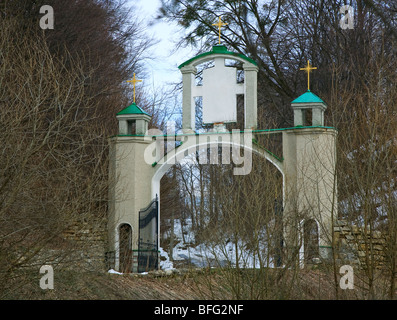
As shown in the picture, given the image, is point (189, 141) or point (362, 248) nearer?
point (362, 248)

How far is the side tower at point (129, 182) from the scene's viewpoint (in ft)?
37.2

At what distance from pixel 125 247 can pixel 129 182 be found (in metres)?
1.39

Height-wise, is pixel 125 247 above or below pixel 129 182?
below

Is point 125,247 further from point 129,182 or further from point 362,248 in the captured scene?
point 362,248

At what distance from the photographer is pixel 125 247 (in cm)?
1180

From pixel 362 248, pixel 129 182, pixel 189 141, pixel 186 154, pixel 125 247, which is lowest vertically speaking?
pixel 125 247

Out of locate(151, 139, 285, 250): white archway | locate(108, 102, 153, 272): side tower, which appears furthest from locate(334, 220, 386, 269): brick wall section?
locate(108, 102, 153, 272): side tower

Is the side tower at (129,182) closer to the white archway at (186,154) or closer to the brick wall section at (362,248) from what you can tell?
the white archway at (186,154)

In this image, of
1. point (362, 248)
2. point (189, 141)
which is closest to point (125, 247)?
point (189, 141)

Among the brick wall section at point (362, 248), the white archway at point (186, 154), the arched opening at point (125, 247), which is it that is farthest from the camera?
the arched opening at point (125, 247)

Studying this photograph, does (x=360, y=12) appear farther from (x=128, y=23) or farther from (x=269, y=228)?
(x=269, y=228)

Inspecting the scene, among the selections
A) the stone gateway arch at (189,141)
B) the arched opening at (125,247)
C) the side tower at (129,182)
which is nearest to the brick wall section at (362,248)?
the stone gateway arch at (189,141)
